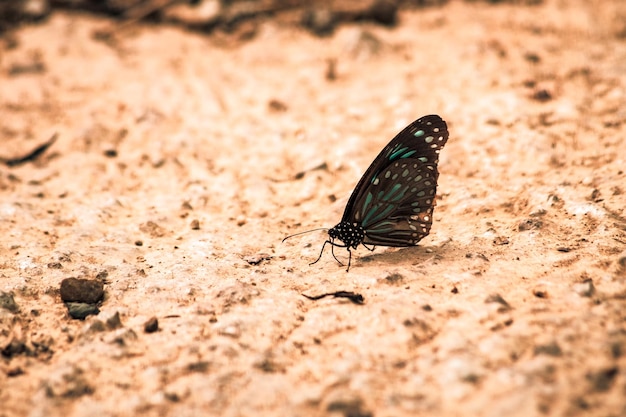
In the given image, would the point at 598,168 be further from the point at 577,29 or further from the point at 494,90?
the point at 577,29

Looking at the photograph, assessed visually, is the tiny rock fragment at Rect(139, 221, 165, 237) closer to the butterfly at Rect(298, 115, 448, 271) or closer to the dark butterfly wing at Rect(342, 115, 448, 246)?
the butterfly at Rect(298, 115, 448, 271)

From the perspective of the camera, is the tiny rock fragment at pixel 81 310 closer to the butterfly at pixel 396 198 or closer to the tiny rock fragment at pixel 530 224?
the butterfly at pixel 396 198

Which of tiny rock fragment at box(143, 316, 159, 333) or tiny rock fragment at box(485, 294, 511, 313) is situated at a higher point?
tiny rock fragment at box(485, 294, 511, 313)

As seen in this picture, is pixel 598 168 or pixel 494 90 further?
pixel 494 90

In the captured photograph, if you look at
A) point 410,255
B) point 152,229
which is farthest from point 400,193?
point 152,229

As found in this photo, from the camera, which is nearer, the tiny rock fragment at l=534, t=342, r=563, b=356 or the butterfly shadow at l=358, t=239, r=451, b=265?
the tiny rock fragment at l=534, t=342, r=563, b=356

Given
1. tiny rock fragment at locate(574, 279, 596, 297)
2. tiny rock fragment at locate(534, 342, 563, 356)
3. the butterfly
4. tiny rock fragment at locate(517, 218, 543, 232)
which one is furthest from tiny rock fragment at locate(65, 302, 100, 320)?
tiny rock fragment at locate(517, 218, 543, 232)

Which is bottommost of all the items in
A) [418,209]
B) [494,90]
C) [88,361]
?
[88,361]

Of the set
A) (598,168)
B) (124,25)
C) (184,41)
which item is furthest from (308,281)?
(124,25)
